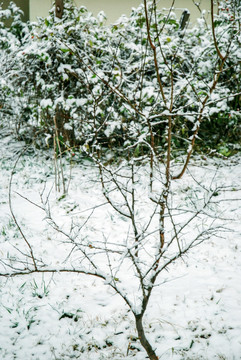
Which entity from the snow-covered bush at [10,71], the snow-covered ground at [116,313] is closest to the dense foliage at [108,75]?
the snow-covered bush at [10,71]

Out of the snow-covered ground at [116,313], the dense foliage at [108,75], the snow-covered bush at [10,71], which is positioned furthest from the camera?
the snow-covered bush at [10,71]

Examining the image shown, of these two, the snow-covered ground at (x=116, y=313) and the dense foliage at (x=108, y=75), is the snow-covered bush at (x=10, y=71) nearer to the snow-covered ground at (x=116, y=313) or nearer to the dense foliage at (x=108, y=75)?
the dense foliage at (x=108, y=75)

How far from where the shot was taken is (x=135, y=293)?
7.84 ft

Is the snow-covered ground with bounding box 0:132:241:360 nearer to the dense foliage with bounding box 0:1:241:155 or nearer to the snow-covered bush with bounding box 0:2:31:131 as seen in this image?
the dense foliage with bounding box 0:1:241:155

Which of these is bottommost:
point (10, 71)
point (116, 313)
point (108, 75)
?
point (116, 313)

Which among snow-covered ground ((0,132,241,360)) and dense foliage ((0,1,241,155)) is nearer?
snow-covered ground ((0,132,241,360))

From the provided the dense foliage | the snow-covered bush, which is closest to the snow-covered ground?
the dense foliage

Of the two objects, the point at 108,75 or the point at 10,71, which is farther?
the point at 10,71

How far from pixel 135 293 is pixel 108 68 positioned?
387 cm

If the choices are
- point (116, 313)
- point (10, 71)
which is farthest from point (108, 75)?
point (116, 313)

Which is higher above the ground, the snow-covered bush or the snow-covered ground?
the snow-covered bush

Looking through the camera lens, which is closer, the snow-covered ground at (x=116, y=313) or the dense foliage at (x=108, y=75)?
the snow-covered ground at (x=116, y=313)

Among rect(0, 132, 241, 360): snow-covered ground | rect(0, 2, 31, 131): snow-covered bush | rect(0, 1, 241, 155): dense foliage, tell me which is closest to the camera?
rect(0, 132, 241, 360): snow-covered ground

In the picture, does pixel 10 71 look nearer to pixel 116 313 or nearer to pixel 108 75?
pixel 108 75
